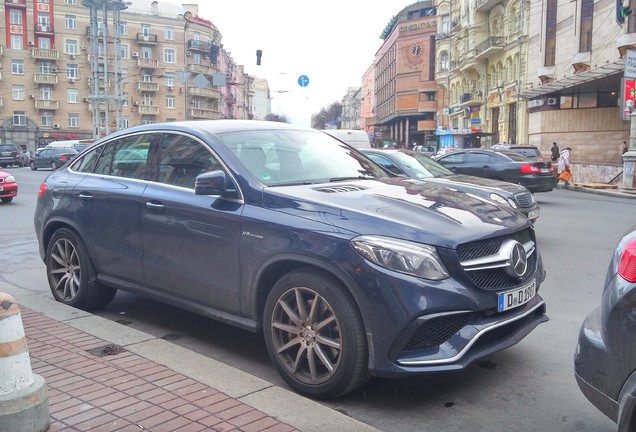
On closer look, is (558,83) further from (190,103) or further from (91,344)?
(190,103)

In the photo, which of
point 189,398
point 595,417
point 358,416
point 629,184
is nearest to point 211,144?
point 189,398

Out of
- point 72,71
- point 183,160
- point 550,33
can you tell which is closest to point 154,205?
point 183,160

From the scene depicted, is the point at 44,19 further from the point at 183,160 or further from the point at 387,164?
the point at 183,160

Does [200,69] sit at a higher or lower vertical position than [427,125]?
higher

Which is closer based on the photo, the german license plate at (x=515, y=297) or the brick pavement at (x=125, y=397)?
the brick pavement at (x=125, y=397)

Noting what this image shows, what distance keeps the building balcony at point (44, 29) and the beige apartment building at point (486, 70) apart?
4517cm

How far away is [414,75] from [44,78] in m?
46.0

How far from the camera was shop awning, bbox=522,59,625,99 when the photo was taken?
24.5 meters

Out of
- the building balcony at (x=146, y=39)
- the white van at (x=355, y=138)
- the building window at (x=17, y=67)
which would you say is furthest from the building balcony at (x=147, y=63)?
the white van at (x=355, y=138)

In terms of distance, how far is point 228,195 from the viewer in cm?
429

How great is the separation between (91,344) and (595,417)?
135 inches

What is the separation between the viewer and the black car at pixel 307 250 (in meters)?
3.46

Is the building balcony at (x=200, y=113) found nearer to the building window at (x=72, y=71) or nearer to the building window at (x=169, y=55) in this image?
the building window at (x=169, y=55)

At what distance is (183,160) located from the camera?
16.1 ft
